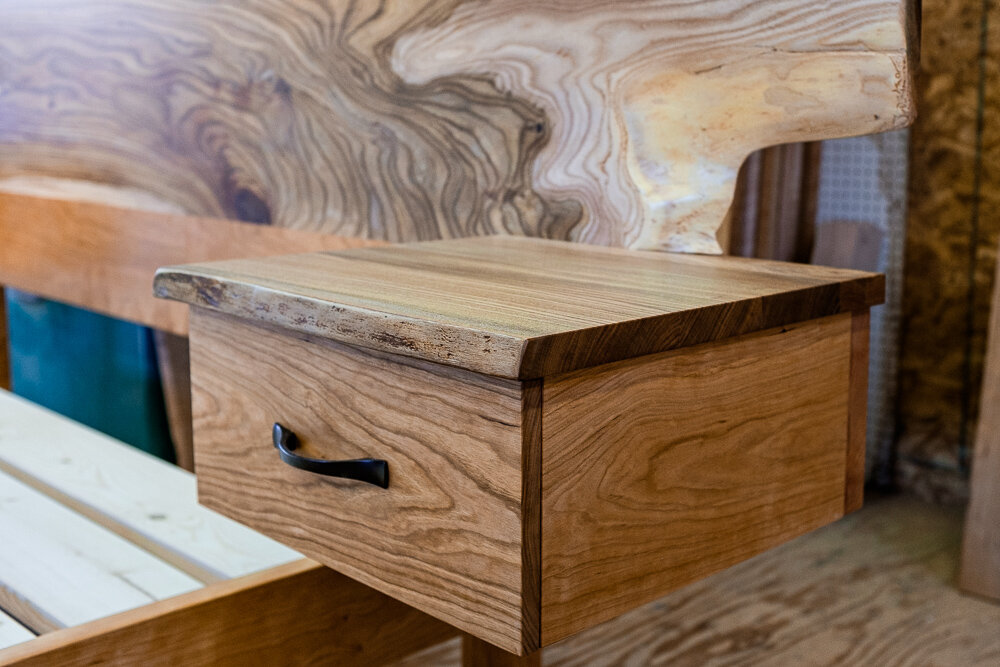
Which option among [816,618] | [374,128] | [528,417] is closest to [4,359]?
[374,128]

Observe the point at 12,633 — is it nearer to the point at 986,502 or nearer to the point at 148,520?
the point at 148,520

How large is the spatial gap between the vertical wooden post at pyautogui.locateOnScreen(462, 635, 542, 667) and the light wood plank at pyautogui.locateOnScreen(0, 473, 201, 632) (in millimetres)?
328

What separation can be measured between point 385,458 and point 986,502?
5.44 ft

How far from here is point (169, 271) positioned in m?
0.95

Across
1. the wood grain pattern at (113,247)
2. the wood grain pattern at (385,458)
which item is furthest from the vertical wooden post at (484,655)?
the wood grain pattern at (113,247)

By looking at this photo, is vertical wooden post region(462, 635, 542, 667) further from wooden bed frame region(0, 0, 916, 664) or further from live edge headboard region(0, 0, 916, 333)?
live edge headboard region(0, 0, 916, 333)

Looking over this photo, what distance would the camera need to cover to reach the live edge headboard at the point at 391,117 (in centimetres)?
103

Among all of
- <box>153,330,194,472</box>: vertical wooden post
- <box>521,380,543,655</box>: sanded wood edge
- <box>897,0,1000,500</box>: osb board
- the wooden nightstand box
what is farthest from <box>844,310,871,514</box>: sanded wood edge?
<box>153,330,194,472</box>: vertical wooden post

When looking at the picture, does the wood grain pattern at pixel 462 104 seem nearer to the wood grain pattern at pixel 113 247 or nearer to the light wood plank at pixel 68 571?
the wood grain pattern at pixel 113 247

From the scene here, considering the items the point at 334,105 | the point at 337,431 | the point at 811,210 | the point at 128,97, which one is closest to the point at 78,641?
the point at 337,431

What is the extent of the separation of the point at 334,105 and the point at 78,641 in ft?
2.85

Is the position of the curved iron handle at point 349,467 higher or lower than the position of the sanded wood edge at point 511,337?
lower

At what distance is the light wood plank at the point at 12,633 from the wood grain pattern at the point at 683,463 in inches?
23.7

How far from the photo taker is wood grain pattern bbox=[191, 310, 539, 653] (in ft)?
2.26
